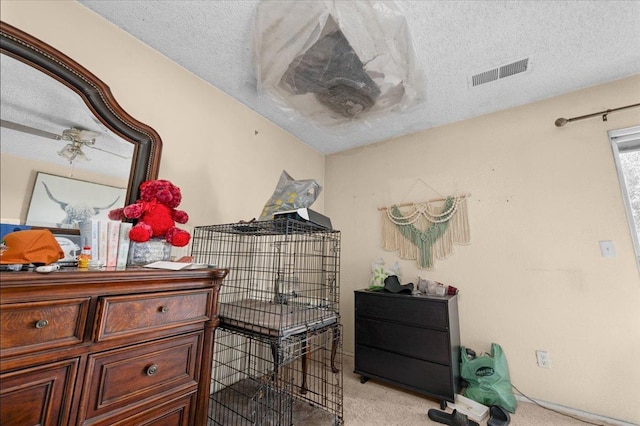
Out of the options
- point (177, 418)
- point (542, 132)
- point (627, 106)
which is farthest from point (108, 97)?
point (627, 106)

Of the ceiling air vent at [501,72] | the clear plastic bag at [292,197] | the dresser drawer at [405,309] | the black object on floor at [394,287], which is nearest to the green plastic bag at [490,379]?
the dresser drawer at [405,309]

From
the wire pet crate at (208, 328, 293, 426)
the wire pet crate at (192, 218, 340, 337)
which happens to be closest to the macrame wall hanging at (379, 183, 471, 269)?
the wire pet crate at (192, 218, 340, 337)

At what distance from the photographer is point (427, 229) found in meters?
2.52

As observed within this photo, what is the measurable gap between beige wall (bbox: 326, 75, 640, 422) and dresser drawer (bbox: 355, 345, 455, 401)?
505 mm

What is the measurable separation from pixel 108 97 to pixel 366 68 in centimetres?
140

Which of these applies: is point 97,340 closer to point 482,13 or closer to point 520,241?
point 482,13

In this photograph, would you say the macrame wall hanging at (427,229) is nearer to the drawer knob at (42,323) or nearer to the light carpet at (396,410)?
the light carpet at (396,410)

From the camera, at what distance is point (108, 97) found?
1438 mm

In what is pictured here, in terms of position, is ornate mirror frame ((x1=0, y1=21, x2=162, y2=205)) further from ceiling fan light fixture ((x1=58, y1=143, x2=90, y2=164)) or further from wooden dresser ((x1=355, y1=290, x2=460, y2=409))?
wooden dresser ((x1=355, y1=290, x2=460, y2=409))

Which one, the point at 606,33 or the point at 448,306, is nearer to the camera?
the point at 606,33

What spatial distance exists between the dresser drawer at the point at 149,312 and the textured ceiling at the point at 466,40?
4.42 ft

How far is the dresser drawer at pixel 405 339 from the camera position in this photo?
191cm

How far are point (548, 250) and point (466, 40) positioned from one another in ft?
5.37

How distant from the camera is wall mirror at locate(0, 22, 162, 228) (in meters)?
1.14
